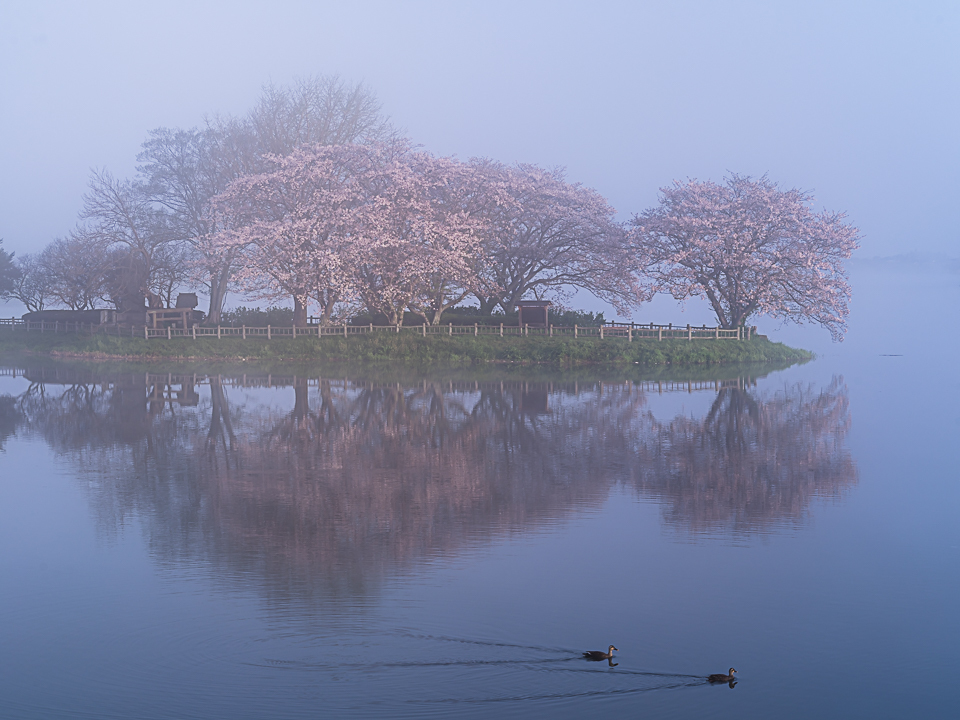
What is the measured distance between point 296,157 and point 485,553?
42411 millimetres

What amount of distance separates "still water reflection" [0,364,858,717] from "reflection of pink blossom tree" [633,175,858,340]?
23672mm

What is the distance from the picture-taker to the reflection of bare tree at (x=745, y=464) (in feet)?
55.3

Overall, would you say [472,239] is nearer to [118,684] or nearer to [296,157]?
[296,157]

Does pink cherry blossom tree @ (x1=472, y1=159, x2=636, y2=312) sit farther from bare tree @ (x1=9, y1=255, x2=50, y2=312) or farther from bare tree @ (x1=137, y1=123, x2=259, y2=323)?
bare tree @ (x1=9, y1=255, x2=50, y2=312)

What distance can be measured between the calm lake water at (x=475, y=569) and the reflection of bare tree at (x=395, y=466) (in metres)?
0.10

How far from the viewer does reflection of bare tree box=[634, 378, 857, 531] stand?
16.8m

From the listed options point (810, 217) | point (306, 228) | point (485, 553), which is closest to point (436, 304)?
point (306, 228)

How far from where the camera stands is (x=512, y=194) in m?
57.8

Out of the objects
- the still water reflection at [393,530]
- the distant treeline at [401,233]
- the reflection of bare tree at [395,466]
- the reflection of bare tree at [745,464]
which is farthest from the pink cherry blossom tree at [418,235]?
the reflection of bare tree at [745,464]

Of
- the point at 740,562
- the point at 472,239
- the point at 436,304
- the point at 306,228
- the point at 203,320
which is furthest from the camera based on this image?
the point at 203,320

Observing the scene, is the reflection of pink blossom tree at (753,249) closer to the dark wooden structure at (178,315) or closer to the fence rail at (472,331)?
the fence rail at (472,331)

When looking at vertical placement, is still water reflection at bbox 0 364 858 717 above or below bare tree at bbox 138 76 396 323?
below

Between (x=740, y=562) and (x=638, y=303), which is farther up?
(x=638, y=303)

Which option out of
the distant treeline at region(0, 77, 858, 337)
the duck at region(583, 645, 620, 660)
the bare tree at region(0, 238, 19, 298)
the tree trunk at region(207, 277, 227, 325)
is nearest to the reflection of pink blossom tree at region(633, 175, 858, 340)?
the distant treeline at region(0, 77, 858, 337)
